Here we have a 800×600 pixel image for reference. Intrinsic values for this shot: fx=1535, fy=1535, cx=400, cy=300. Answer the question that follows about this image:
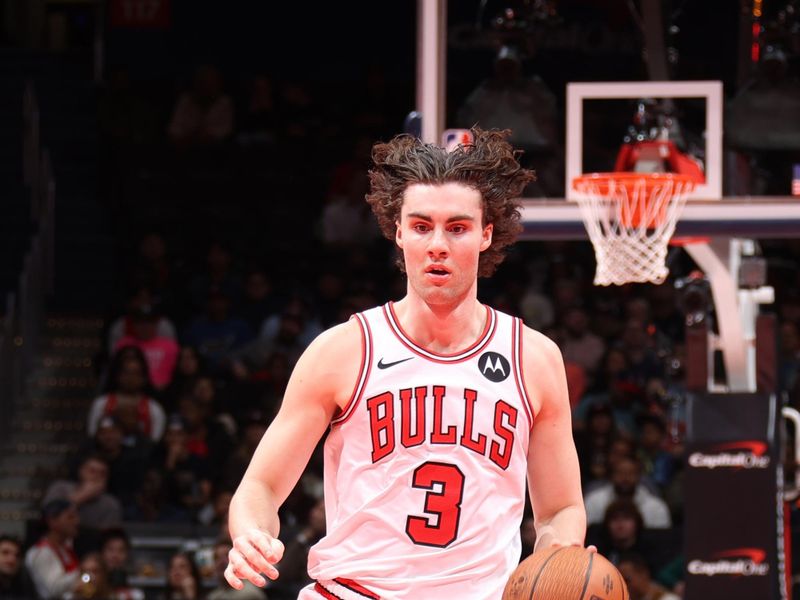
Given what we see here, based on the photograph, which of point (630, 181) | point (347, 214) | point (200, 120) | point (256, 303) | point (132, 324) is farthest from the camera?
→ point (200, 120)

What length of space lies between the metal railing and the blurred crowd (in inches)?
28.1

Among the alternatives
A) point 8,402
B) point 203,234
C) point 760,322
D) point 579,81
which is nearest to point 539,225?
point 579,81

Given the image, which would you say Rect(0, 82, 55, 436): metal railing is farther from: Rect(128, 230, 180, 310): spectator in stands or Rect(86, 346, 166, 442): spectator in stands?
Rect(86, 346, 166, 442): spectator in stands

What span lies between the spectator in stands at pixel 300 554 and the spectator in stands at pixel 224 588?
286mm

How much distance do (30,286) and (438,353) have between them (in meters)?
10.2

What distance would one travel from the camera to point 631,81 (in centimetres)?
847

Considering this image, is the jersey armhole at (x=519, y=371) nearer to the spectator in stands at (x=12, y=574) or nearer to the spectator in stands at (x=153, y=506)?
the spectator in stands at (x=12, y=574)

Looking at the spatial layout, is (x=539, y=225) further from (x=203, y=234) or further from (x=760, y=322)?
(x=203, y=234)

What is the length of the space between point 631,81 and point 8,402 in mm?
6777

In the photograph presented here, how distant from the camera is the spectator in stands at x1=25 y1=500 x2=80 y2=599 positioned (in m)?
10.7

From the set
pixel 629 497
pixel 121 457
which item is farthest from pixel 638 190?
pixel 121 457

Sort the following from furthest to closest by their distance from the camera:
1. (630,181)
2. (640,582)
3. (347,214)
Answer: (347,214), (640,582), (630,181)

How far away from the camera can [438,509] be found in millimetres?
3854

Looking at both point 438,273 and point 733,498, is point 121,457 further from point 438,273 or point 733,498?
point 438,273
